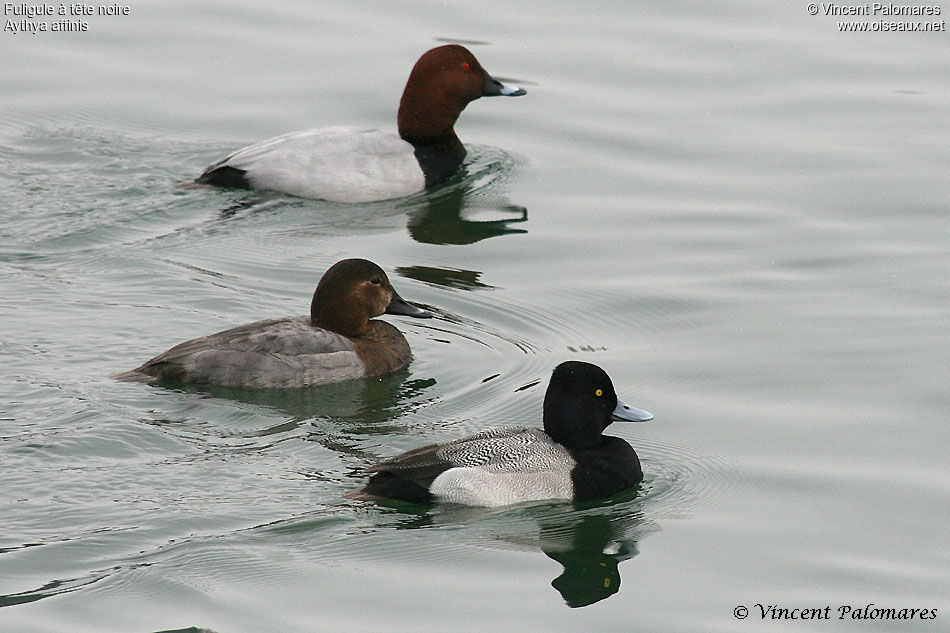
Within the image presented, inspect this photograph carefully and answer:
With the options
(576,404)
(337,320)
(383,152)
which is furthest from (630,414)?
(383,152)

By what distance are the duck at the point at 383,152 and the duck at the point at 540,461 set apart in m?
5.03

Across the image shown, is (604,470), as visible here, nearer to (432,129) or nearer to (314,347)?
(314,347)

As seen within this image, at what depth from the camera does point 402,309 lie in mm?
10859

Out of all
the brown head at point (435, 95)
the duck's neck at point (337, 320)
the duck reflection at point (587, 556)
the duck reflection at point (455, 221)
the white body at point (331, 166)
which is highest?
the brown head at point (435, 95)

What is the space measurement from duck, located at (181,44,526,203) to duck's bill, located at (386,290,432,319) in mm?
2889

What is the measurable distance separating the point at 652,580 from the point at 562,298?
4.03 meters

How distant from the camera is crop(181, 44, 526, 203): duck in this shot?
13.5 metres

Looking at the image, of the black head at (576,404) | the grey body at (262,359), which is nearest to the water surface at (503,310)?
the grey body at (262,359)

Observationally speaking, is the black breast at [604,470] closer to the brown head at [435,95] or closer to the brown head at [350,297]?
the brown head at [350,297]

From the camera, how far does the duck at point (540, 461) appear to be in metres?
8.44

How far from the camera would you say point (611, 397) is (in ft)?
29.3

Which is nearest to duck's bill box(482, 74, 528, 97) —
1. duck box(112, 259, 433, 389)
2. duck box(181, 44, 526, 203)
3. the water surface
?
duck box(181, 44, 526, 203)

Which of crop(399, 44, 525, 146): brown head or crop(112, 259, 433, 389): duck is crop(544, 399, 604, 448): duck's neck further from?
crop(399, 44, 525, 146): brown head

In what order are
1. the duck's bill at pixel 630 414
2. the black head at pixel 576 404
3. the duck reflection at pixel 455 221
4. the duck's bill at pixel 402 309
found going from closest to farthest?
the black head at pixel 576 404, the duck's bill at pixel 630 414, the duck's bill at pixel 402 309, the duck reflection at pixel 455 221
